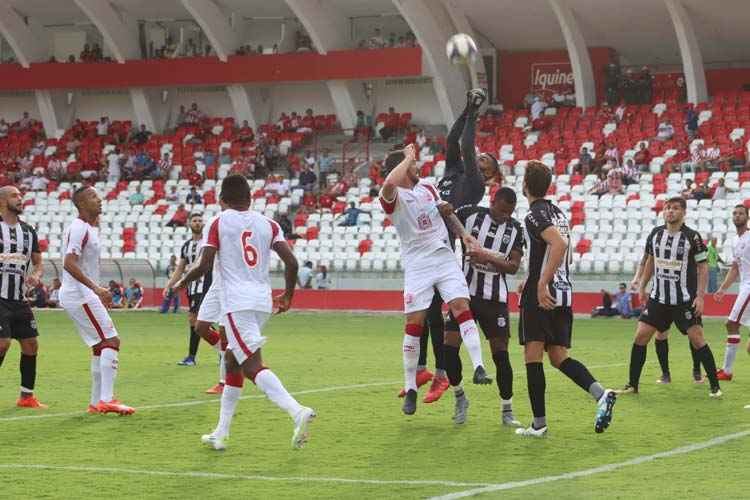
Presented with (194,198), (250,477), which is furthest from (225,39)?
(250,477)

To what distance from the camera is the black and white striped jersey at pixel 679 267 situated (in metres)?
14.6

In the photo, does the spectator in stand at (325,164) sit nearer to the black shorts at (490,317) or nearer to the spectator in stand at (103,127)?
the spectator in stand at (103,127)

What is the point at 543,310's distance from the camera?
11.2 metres

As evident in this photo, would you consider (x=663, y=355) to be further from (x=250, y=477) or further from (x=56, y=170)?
(x=56, y=170)

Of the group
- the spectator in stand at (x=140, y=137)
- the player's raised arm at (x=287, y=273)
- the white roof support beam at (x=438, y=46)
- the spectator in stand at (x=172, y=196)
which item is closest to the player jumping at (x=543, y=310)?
the player's raised arm at (x=287, y=273)

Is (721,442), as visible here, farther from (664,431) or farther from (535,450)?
(535,450)

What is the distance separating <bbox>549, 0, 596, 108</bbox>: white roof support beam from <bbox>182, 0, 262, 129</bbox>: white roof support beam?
11207 millimetres

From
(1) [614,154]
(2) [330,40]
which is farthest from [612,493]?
(2) [330,40]

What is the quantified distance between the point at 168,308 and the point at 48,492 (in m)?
28.4

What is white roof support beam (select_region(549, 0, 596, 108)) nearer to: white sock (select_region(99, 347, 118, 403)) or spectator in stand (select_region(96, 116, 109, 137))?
spectator in stand (select_region(96, 116, 109, 137))

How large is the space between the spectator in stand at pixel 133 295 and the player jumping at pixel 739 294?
2438 cm

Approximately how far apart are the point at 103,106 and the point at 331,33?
10788mm

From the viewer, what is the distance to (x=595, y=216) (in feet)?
121

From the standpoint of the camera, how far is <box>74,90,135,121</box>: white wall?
5272 centimetres
